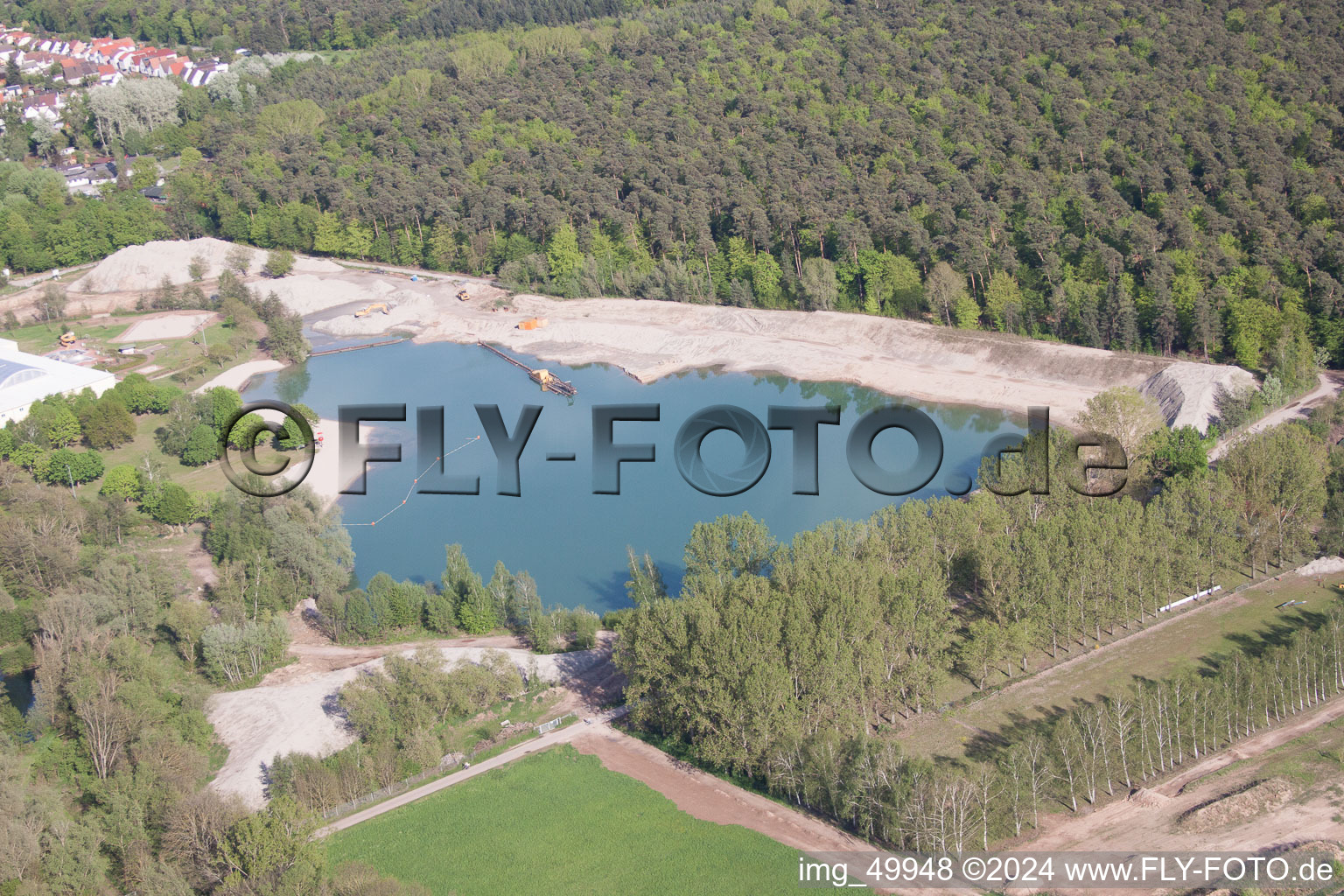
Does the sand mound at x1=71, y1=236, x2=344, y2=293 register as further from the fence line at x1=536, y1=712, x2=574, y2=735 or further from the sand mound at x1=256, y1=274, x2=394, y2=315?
the fence line at x1=536, y1=712, x2=574, y2=735

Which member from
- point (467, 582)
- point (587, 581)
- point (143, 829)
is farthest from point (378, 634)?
point (143, 829)

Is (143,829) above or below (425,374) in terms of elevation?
below

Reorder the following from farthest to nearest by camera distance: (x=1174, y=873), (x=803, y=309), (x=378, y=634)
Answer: (x=803, y=309) → (x=378, y=634) → (x=1174, y=873)

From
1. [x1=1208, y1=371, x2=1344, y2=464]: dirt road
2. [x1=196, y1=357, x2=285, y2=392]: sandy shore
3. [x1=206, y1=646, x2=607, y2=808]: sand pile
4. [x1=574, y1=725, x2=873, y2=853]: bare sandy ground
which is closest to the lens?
[x1=574, y1=725, x2=873, y2=853]: bare sandy ground

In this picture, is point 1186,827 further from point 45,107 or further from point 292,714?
point 45,107

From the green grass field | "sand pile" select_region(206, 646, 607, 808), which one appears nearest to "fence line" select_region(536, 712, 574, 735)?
the green grass field

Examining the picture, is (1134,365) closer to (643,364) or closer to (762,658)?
(643,364)
